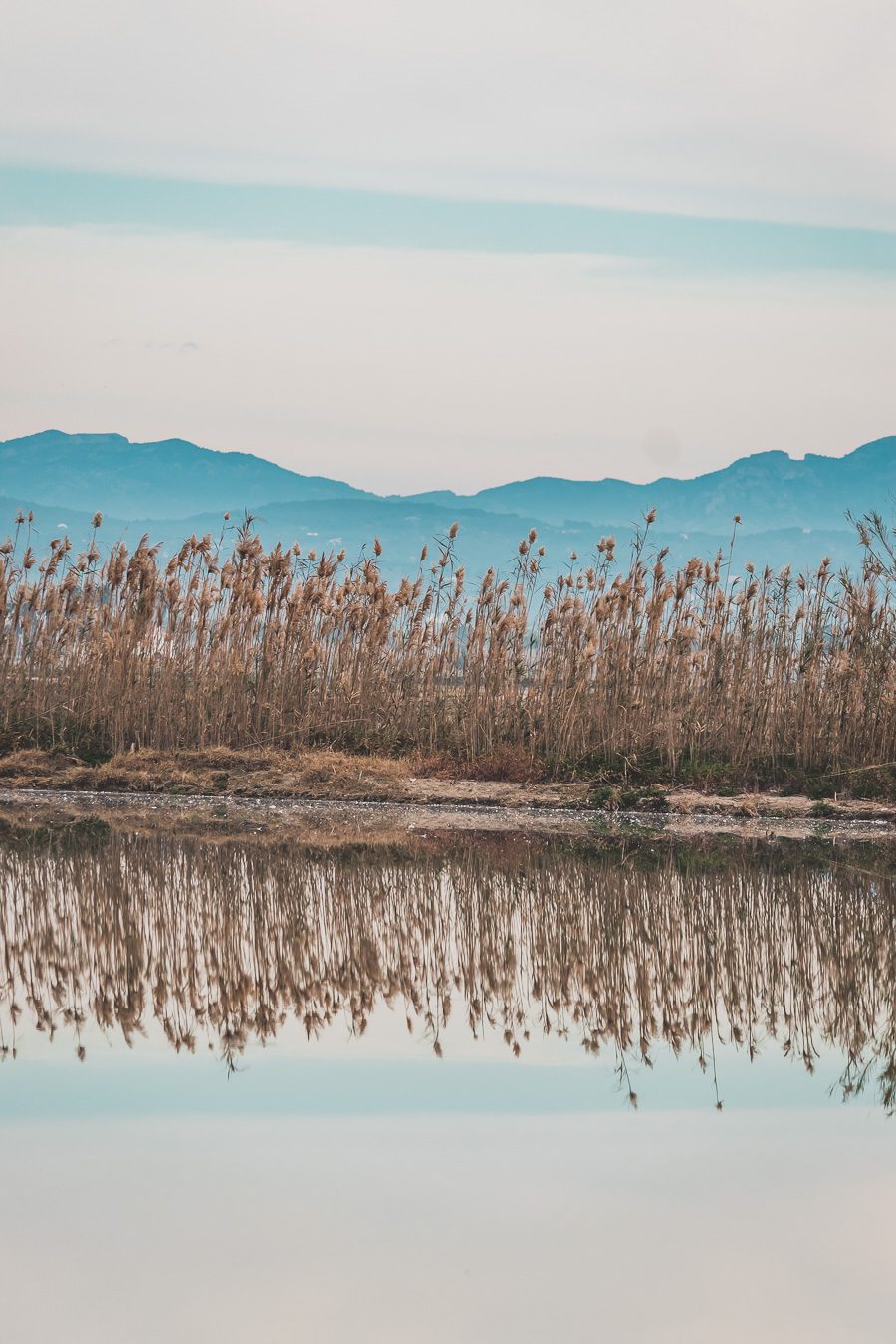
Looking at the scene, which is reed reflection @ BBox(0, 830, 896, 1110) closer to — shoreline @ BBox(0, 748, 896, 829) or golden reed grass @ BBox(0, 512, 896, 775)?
shoreline @ BBox(0, 748, 896, 829)

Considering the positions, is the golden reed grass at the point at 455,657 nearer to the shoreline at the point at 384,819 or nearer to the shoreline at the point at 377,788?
the shoreline at the point at 377,788

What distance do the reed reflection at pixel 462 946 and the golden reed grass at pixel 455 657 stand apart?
2.93 m

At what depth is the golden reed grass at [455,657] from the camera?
14.3 meters

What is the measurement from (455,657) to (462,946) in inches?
276

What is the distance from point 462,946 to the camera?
8.61 meters

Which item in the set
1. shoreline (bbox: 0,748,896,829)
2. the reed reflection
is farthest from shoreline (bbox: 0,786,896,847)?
the reed reflection

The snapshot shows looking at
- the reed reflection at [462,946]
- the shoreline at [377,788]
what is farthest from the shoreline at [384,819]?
the reed reflection at [462,946]

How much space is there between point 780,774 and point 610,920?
5.53 metres

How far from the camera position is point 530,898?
9.76 meters

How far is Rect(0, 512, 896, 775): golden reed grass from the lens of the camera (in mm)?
14328

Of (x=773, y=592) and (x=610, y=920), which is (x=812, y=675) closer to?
(x=773, y=592)

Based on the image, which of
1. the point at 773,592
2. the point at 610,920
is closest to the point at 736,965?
the point at 610,920

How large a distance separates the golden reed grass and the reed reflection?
9.61 ft

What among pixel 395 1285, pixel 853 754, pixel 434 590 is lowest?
pixel 395 1285
